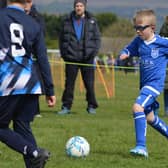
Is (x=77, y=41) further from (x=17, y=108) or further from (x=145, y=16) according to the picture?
(x=17, y=108)

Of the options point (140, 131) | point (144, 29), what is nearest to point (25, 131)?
point (140, 131)

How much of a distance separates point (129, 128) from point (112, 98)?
26.7 ft

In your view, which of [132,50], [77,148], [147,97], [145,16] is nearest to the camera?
[77,148]

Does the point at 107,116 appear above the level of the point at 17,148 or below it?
below

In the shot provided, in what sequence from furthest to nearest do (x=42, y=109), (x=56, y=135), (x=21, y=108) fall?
(x=42, y=109) < (x=56, y=135) < (x=21, y=108)

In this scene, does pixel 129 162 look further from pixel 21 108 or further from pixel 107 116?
pixel 107 116

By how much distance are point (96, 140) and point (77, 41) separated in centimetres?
419

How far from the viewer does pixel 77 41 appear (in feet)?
40.8

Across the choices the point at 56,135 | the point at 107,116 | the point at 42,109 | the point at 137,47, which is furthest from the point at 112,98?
the point at 137,47

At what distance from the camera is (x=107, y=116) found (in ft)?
40.0

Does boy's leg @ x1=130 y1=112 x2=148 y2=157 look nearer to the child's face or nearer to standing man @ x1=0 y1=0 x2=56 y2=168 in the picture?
the child's face

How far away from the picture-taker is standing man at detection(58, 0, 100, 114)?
12.4 meters

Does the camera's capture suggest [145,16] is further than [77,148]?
Yes

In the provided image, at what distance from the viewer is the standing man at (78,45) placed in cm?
1240
